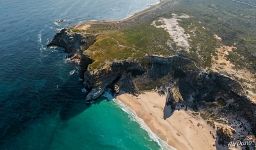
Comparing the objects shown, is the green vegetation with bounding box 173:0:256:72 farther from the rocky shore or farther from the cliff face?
the rocky shore

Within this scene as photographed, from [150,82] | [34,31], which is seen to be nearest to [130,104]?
[150,82]

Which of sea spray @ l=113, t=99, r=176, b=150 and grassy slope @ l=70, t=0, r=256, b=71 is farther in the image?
grassy slope @ l=70, t=0, r=256, b=71

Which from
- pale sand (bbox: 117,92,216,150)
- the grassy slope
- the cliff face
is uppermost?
the grassy slope

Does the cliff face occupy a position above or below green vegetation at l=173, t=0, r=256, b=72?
below

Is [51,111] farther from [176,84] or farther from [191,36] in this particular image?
[191,36]

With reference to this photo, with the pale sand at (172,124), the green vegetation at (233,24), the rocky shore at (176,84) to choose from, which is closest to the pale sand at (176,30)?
the rocky shore at (176,84)

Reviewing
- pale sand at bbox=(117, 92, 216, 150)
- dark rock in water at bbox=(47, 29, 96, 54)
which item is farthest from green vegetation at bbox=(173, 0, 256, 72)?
dark rock in water at bbox=(47, 29, 96, 54)

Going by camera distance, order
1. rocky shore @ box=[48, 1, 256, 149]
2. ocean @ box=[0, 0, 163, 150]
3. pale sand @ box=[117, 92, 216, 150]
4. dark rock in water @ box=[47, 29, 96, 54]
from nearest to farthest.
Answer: ocean @ box=[0, 0, 163, 150] < pale sand @ box=[117, 92, 216, 150] < rocky shore @ box=[48, 1, 256, 149] < dark rock in water @ box=[47, 29, 96, 54]

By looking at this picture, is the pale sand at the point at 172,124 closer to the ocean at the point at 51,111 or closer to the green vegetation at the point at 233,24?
the ocean at the point at 51,111

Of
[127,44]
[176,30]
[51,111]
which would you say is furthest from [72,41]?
[176,30]
